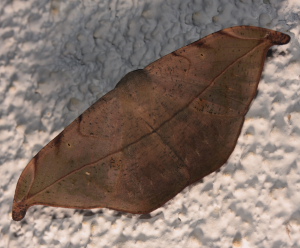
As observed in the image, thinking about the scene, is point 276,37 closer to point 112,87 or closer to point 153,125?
point 153,125

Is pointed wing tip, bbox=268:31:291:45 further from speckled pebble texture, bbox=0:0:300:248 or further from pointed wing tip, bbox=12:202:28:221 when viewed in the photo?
pointed wing tip, bbox=12:202:28:221

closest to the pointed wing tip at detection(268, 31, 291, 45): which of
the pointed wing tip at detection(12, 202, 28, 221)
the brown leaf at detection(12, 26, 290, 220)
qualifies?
the brown leaf at detection(12, 26, 290, 220)

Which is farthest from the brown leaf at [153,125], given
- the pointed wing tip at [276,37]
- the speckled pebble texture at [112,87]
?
the speckled pebble texture at [112,87]

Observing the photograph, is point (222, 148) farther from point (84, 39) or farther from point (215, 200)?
point (84, 39)

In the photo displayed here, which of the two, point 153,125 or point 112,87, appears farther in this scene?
point 112,87

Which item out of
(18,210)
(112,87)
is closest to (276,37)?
(112,87)

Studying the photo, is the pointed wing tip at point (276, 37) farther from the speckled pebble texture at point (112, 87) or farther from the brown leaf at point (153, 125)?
the speckled pebble texture at point (112, 87)
